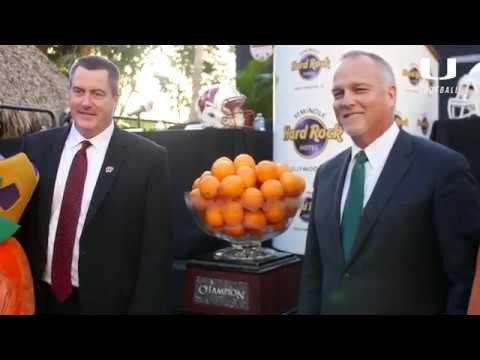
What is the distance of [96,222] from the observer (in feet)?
4.66

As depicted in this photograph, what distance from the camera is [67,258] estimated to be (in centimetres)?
143

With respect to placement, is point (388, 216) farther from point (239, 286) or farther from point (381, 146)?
point (239, 286)

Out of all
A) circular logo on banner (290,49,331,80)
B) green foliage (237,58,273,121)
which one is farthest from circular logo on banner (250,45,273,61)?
circular logo on banner (290,49,331,80)

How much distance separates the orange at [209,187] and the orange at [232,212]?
0.05 metres

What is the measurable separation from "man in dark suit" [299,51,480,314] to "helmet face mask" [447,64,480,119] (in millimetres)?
512

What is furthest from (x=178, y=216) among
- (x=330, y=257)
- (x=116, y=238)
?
(x=330, y=257)

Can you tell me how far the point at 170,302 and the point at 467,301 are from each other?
3.08 ft

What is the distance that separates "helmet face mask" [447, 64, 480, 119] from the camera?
156 cm

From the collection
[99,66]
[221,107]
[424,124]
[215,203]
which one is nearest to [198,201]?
[215,203]

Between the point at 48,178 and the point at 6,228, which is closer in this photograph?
the point at 6,228

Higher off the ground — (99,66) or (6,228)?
(99,66)

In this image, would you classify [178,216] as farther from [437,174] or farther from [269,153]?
[437,174]

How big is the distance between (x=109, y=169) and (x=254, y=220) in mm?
441

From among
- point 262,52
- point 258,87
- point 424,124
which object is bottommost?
point 424,124
